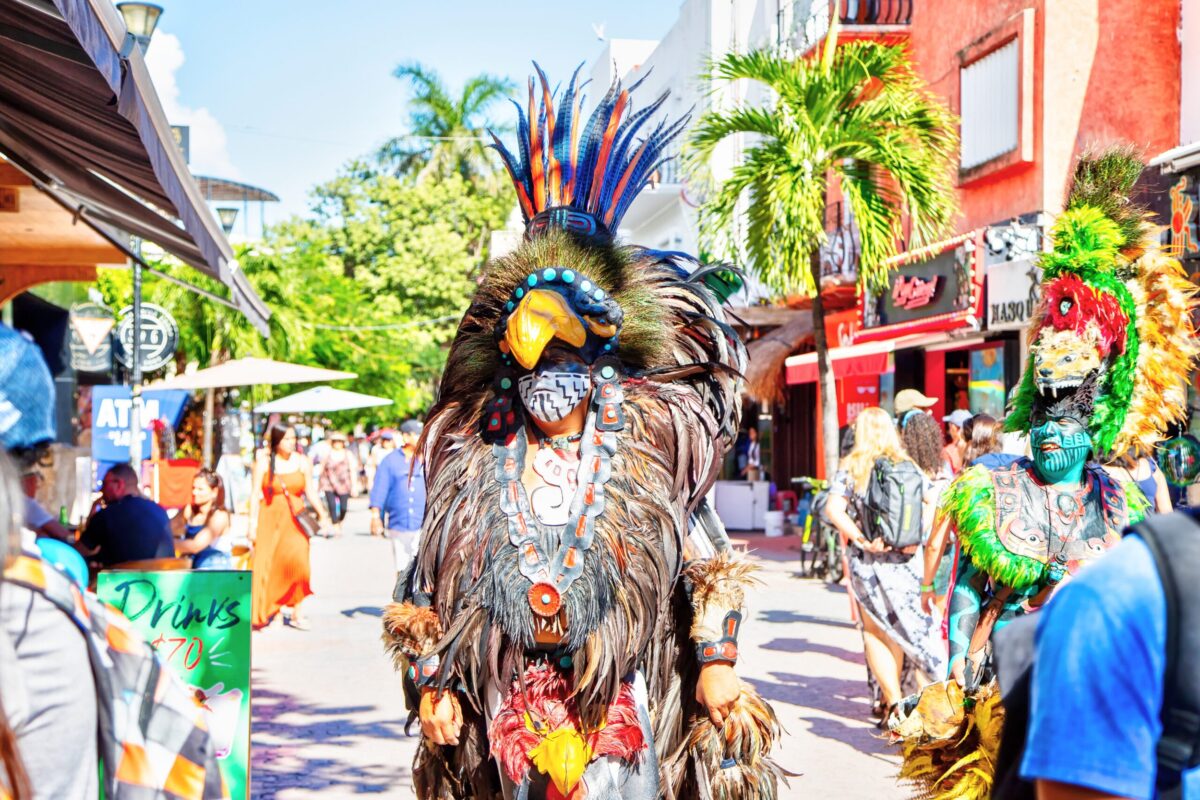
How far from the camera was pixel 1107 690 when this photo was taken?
149 centimetres

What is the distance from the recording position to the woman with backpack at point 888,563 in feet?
24.4

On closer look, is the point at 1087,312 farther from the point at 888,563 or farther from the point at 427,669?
the point at 888,563

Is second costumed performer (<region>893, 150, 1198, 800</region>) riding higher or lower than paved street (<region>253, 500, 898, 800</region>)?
higher

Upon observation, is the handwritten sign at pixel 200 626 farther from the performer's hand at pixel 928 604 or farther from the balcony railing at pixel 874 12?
the balcony railing at pixel 874 12

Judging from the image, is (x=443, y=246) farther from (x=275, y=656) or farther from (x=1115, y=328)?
(x=1115, y=328)

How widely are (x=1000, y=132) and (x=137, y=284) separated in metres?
10.6

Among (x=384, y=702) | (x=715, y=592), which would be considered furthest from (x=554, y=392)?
(x=384, y=702)

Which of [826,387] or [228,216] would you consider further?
[228,216]

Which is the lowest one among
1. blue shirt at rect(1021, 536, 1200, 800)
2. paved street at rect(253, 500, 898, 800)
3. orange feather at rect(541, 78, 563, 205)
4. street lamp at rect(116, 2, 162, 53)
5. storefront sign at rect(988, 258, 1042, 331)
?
paved street at rect(253, 500, 898, 800)

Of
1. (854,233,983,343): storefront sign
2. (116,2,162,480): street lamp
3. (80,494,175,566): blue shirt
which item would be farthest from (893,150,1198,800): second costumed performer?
(854,233,983,343): storefront sign

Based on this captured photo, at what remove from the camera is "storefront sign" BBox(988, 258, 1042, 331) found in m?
15.4

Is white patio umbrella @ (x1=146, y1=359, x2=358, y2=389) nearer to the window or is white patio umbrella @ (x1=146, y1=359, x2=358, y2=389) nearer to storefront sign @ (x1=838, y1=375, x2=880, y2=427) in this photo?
the window

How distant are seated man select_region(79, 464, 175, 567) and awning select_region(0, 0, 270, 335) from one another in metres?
1.37

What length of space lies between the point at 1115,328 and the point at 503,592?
2191 mm
